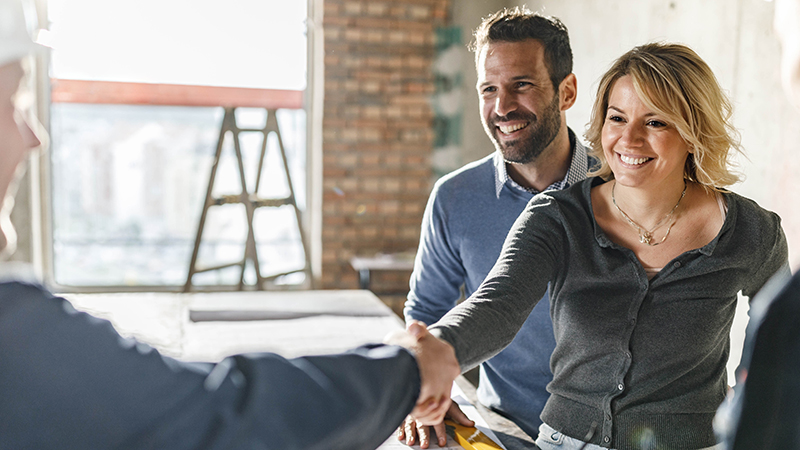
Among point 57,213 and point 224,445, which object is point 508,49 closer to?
point 224,445

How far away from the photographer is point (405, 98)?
4816 mm

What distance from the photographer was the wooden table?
217 cm

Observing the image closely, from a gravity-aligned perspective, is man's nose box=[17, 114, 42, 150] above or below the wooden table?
above

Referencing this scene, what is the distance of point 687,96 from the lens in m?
1.31

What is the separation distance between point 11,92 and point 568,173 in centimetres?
150

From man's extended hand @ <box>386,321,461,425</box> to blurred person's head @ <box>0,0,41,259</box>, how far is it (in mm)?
571

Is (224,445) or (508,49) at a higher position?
(508,49)

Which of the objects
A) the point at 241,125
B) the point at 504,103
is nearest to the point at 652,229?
the point at 504,103

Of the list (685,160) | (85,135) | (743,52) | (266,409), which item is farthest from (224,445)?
(85,135)

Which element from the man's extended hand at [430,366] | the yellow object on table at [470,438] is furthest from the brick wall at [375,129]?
the man's extended hand at [430,366]

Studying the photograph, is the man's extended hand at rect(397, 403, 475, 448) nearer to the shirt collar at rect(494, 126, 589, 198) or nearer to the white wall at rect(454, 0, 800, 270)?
the shirt collar at rect(494, 126, 589, 198)

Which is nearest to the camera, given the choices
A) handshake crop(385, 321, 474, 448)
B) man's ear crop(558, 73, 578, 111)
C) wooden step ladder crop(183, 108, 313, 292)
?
handshake crop(385, 321, 474, 448)

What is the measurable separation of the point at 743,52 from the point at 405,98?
8.81 ft

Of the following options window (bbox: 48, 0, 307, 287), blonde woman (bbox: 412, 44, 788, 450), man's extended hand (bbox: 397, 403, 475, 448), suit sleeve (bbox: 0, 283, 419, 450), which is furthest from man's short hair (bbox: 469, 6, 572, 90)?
window (bbox: 48, 0, 307, 287)
